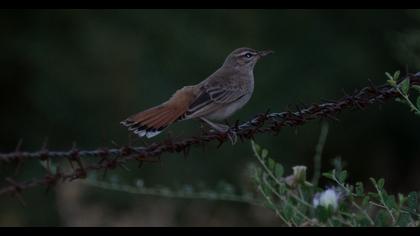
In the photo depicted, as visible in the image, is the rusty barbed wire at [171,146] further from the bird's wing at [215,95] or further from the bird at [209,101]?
the bird's wing at [215,95]

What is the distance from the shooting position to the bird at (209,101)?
616 cm

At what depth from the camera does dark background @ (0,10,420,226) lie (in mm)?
12711

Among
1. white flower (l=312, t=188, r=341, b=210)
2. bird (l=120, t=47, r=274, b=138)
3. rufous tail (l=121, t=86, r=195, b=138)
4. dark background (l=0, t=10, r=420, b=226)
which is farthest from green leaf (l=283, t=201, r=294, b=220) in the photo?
dark background (l=0, t=10, r=420, b=226)

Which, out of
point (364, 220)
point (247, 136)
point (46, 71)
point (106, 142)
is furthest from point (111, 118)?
point (364, 220)

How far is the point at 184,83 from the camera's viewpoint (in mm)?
12570

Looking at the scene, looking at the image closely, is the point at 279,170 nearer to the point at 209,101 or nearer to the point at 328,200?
the point at 328,200

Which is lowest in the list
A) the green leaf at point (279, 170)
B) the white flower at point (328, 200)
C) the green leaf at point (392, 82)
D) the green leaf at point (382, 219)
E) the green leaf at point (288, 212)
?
the green leaf at point (382, 219)

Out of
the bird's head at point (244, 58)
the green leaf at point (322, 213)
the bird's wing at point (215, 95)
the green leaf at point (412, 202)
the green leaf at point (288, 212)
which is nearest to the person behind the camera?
the green leaf at point (322, 213)

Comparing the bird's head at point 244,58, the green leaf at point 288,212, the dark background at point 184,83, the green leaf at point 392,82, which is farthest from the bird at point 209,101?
the dark background at point 184,83

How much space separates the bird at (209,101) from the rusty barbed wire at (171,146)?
0.73 metres

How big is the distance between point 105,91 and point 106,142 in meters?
0.85

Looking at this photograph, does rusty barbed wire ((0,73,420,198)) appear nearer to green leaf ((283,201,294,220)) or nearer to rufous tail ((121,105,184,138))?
green leaf ((283,201,294,220))

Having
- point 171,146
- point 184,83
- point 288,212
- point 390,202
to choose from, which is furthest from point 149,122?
point 184,83

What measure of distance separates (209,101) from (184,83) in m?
5.44
